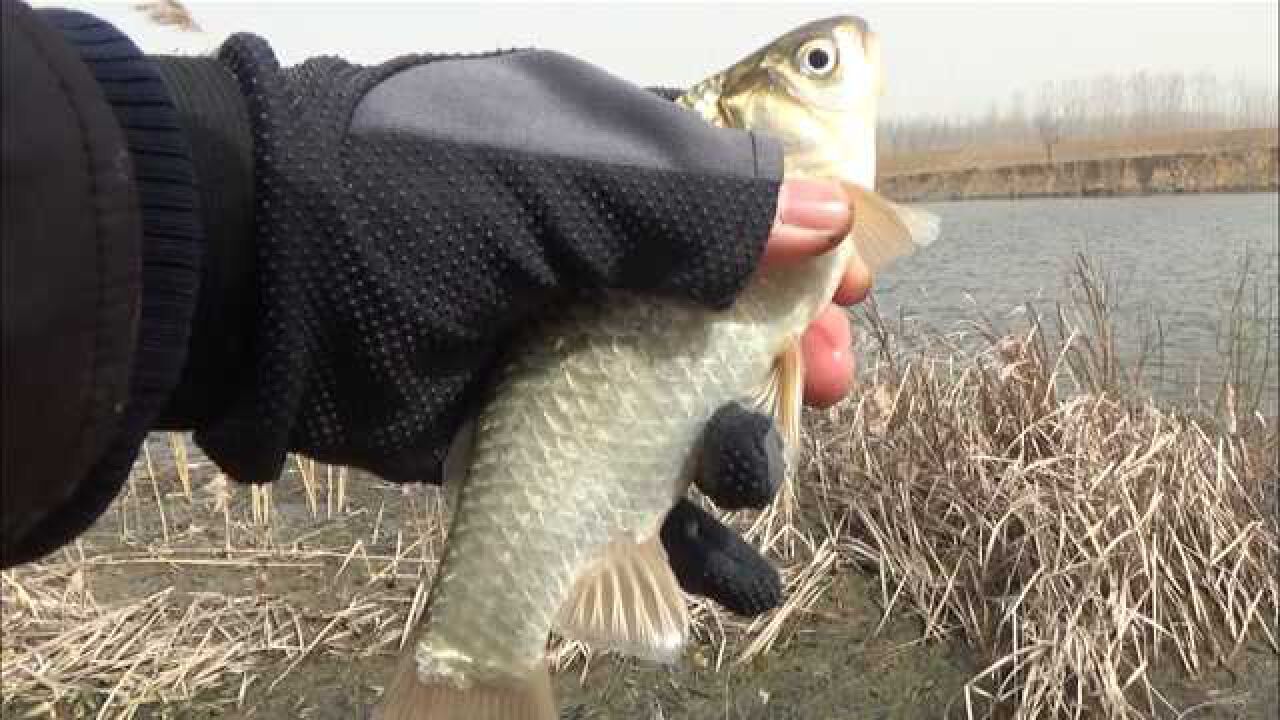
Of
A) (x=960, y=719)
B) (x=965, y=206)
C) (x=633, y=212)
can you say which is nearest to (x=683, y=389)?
(x=633, y=212)

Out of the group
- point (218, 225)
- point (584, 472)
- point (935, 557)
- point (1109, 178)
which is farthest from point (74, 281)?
point (1109, 178)

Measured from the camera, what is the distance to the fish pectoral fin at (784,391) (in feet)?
5.91

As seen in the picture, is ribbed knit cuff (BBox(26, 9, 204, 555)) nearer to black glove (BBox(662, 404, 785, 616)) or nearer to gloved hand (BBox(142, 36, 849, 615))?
gloved hand (BBox(142, 36, 849, 615))

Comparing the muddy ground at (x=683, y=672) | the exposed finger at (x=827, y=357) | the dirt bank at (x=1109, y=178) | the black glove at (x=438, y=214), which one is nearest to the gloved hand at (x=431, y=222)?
the black glove at (x=438, y=214)

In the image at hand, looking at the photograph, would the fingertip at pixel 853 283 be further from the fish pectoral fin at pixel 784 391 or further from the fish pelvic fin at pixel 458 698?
the fish pelvic fin at pixel 458 698

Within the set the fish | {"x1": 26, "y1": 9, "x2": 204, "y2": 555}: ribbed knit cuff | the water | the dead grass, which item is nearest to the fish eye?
the fish

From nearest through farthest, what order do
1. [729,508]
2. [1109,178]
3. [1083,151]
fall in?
1. [729,508]
2. [1109,178]
3. [1083,151]

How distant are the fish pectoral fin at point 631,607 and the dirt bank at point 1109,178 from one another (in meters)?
31.4

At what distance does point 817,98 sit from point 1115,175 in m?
38.8

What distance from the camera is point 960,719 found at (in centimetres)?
391

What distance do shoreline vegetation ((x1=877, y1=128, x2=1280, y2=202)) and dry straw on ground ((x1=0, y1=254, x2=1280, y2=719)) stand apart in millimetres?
26139

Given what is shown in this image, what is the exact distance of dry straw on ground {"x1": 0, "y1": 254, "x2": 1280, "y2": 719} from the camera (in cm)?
394

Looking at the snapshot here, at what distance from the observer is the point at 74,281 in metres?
1.17

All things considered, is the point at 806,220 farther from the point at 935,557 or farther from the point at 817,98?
the point at 935,557
